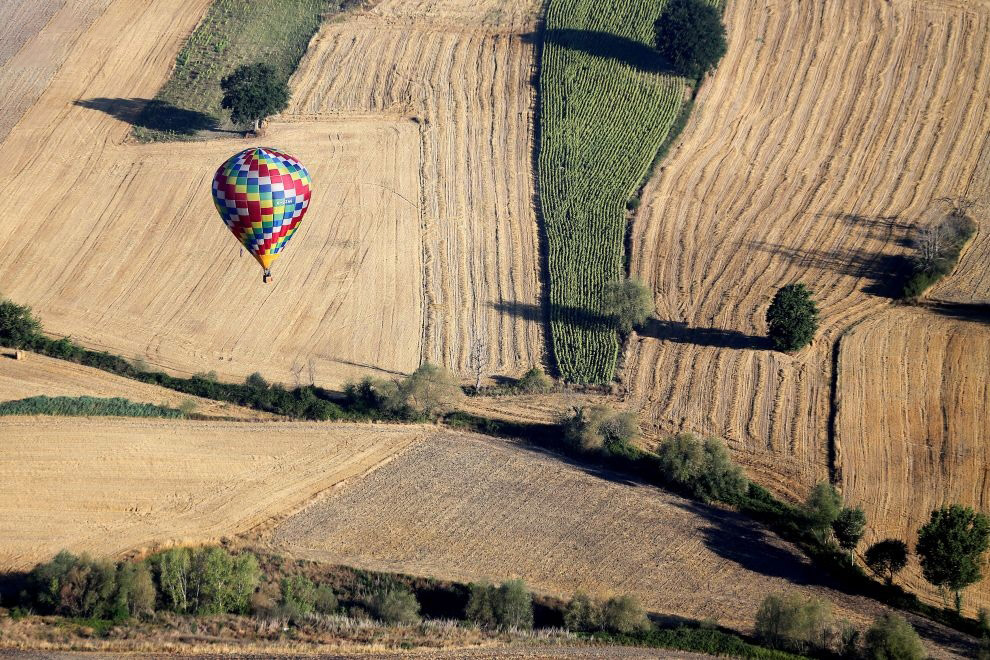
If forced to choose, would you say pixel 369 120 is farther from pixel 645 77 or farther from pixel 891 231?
pixel 891 231

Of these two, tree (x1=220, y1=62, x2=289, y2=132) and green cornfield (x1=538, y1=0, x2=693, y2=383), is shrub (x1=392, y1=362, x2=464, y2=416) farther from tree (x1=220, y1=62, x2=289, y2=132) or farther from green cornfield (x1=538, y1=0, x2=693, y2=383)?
tree (x1=220, y1=62, x2=289, y2=132)

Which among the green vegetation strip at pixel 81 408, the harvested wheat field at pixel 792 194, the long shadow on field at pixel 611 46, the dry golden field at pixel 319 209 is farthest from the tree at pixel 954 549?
the long shadow on field at pixel 611 46

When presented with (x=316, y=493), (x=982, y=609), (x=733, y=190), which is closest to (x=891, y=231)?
(x=733, y=190)

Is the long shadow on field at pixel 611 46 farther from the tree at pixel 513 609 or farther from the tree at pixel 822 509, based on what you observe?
the tree at pixel 513 609

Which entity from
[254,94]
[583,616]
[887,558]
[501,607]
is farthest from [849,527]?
[254,94]

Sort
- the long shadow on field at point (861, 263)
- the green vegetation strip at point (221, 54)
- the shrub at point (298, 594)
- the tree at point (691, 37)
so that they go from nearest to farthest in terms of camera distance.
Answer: the shrub at point (298, 594)
the long shadow on field at point (861, 263)
the green vegetation strip at point (221, 54)
the tree at point (691, 37)

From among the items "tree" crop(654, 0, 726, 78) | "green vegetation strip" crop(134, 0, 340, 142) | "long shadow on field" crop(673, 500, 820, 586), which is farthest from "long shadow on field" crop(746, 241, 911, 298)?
"green vegetation strip" crop(134, 0, 340, 142)
